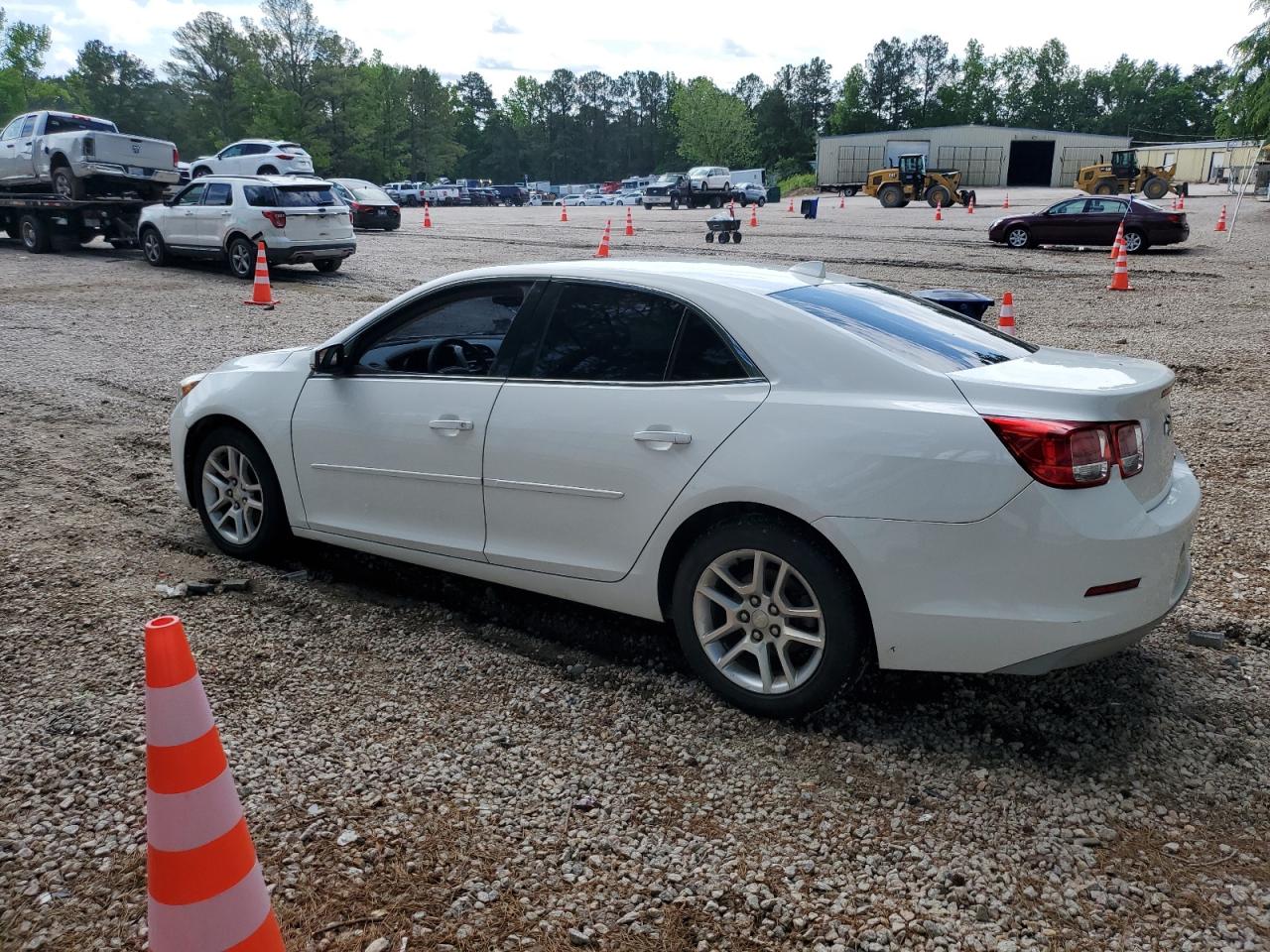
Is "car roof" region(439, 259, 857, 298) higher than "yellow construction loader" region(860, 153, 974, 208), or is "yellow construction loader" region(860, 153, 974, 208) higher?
"yellow construction loader" region(860, 153, 974, 208)

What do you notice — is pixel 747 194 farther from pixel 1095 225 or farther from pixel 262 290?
pixel 262 290

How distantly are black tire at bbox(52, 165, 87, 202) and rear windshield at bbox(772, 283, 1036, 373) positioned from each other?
19.9 m

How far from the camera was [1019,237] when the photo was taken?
23.6 meters

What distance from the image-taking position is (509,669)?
396cm

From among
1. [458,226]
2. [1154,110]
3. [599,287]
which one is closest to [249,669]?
[599,287]

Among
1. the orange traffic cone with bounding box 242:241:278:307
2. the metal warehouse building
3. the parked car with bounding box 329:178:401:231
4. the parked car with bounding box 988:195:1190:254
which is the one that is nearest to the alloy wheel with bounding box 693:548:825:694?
the orange traffic cone with bounding box 242:241:278:307

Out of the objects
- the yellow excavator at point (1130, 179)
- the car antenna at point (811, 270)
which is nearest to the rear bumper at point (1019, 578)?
the car antenna at point (811, 270)

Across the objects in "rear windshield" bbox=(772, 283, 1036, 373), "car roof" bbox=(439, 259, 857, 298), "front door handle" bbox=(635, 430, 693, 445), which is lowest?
"front door handle" bbox=(635, 430, 693, 445)

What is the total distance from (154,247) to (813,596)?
62.1 feet

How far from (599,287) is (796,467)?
1.21 m

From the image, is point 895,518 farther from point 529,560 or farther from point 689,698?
point 529,560

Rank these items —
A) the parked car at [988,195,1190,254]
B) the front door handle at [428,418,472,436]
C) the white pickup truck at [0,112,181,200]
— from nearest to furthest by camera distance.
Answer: the front door handle at [428,418,472,436]
the white pickup truck at [0,112,181,200]
the parked car at [988,195,1190,254]

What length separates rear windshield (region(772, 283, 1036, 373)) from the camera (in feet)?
11.5

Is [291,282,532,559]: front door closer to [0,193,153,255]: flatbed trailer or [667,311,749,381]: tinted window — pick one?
[667,311,749,381]: tinted window
